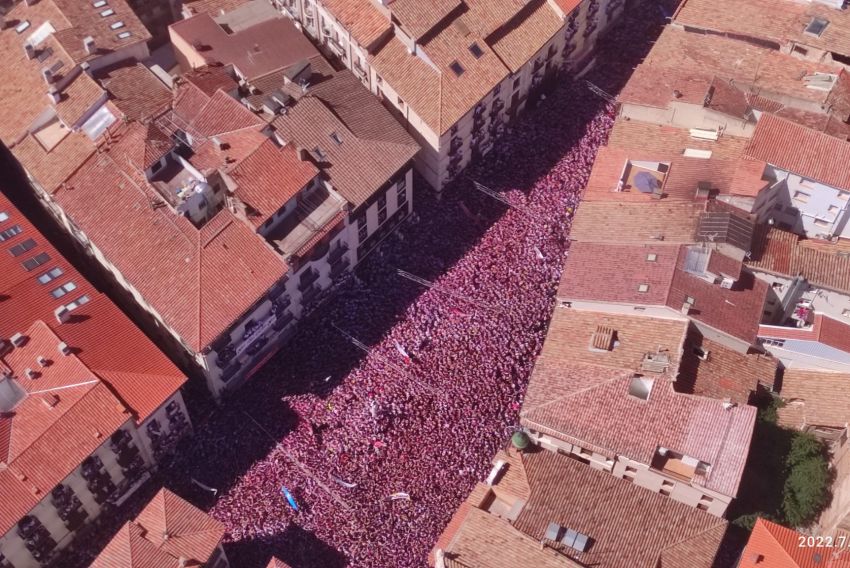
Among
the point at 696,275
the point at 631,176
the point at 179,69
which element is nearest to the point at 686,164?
the point at 631,176

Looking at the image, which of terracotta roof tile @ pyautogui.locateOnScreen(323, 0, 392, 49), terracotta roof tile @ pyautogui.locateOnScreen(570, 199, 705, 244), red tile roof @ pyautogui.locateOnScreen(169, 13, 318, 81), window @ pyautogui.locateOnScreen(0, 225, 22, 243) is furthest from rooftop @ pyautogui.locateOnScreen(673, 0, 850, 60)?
window @ pyautogui.locateOnScreen(0, 225, 22, 243)

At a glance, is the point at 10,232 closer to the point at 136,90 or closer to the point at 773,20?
the point at 136,90

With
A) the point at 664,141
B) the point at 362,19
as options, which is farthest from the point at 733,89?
the point at 362,19

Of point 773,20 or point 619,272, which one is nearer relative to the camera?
point 619,272

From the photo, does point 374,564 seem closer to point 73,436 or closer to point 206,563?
point 206,563

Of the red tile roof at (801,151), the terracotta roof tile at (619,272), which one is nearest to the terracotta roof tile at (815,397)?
the terracotta roof tile at (619,272)

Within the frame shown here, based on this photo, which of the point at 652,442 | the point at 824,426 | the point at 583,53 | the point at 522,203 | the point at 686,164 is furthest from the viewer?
the point at 583,53

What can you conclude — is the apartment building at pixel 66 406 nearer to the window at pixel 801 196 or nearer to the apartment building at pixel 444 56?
the apartment building at pixel 444 56
